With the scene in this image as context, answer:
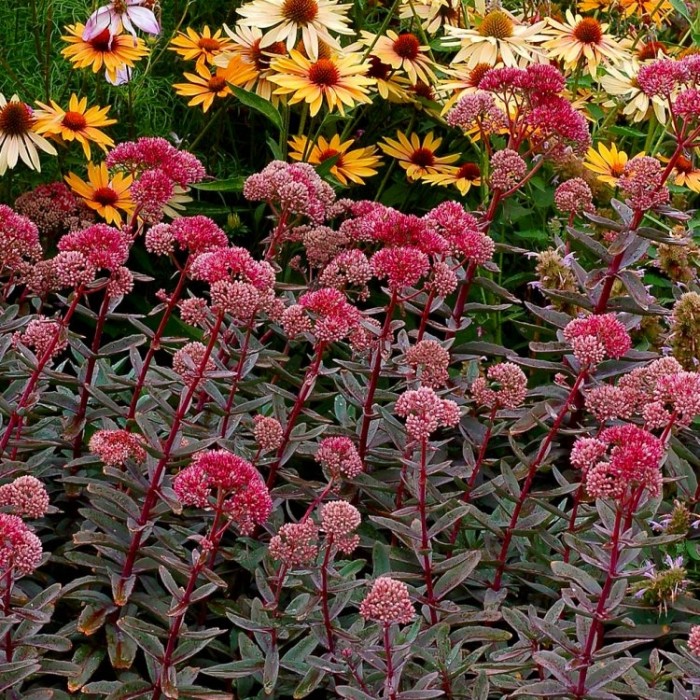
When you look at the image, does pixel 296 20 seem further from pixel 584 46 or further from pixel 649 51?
pixel 649 51

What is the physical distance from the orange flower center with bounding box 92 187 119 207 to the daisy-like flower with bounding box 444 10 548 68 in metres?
0.97

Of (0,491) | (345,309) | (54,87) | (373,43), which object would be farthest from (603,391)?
(54,87)

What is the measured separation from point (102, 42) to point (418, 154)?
906 mm

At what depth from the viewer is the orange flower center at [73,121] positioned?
2.74m

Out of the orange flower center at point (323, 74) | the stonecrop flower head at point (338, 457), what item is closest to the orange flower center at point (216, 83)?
the orange flower center at point (323, 74)

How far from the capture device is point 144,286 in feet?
9.86

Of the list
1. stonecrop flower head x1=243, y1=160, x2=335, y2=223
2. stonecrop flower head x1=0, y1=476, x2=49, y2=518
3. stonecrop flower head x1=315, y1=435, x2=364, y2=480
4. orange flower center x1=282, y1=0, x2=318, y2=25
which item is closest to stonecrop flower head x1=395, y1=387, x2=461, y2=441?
stonecrop flower head x1=315, y1=435, x2=364, y2=480

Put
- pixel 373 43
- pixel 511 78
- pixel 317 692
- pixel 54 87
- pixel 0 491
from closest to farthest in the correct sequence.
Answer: pixel 0 491 → pixel 317 692 → pixel 511 78 → pixel 373 43 → pixel 54 87

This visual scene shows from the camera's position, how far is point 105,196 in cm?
279

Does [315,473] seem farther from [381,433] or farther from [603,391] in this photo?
[603,391]

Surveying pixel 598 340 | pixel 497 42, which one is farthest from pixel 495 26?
pixel 598 340

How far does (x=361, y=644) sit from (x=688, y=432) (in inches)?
38.3

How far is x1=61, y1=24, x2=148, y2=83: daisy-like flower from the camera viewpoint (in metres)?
2.81

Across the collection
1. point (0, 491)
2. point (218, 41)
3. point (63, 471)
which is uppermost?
point (218, 41)
